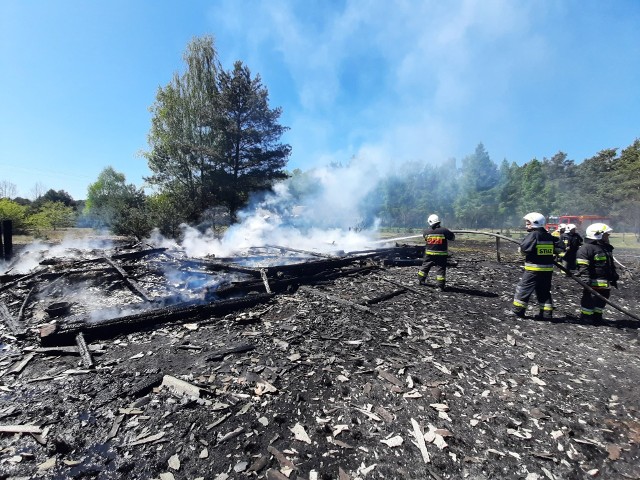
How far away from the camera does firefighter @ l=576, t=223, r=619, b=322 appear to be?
5.86m

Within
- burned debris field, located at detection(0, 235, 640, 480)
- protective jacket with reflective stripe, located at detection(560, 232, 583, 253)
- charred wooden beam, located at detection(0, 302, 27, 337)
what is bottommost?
burned debris field, located at detection(0, 235, 640, 480)

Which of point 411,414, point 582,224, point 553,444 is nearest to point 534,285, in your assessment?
point 553,444

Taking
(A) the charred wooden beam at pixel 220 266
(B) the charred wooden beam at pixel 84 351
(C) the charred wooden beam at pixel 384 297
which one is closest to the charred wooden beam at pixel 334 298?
(C) the charred wooden beam at pixel 384 297

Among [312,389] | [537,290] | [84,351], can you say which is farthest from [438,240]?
[84,351]

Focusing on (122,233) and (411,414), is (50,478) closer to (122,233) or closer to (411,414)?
(411,414)

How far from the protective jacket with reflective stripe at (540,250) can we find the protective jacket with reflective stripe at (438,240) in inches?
78.0

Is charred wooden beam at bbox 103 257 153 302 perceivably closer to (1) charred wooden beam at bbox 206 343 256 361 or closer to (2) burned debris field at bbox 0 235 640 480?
(2) burned debris field at bbox 0 235 640 480

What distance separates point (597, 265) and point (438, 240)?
3.11 metres

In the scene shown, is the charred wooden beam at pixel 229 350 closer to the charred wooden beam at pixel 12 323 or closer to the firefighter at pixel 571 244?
the charred wooden beam at pixel 12 323

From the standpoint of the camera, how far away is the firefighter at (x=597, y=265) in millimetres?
5859

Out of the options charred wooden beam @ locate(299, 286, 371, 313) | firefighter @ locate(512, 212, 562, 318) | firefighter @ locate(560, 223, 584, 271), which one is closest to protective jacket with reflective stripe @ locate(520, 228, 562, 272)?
firefighter @ locate(512, 212, 562, 318)

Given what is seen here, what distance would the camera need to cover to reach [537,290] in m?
6.05

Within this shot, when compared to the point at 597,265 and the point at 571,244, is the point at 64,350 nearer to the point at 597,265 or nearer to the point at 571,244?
the point at 597,265

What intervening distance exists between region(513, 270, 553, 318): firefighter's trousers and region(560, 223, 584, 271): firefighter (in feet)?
14.4
